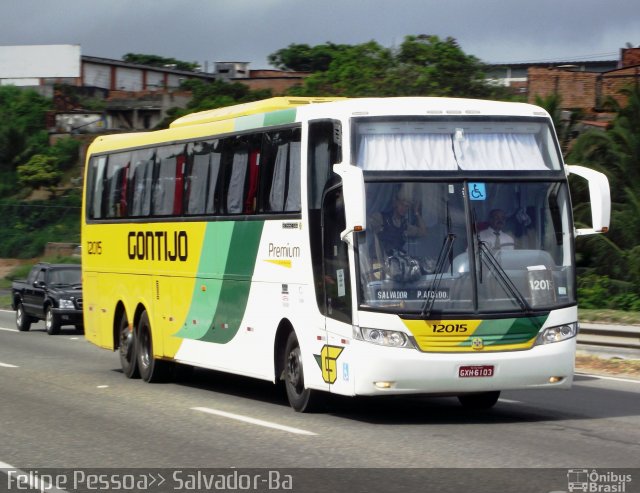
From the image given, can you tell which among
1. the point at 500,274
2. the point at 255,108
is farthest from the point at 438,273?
the point at 255,108

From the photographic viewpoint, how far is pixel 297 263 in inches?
528

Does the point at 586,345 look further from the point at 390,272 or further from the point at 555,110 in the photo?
the point at 555,110

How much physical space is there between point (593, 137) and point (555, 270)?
23.8 m

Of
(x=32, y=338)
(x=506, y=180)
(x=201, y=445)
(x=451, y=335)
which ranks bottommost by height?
(x=32, y=338)

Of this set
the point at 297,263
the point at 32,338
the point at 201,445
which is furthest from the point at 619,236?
the point at 201,445

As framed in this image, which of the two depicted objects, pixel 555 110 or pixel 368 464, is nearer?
pixel 368 464

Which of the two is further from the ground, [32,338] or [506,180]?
[506,180]

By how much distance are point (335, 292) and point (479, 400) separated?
2504 mm

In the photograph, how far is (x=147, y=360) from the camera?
59.8 feet

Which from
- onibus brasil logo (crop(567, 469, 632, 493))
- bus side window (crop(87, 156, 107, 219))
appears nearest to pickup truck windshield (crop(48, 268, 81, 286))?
bus side window (crop(87, 156, 107, 219))

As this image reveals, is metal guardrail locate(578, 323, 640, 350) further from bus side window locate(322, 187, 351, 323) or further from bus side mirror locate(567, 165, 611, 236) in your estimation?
bus side window locate(322, 187, 351, 323)

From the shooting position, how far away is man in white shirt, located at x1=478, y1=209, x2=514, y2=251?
483 inches

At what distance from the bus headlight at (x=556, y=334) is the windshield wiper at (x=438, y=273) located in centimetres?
119

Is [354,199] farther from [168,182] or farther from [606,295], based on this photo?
[606,295]
